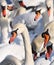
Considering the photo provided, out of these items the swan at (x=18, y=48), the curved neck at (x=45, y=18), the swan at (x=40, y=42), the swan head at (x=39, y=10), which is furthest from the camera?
the curved neck at (x=45, y=18)

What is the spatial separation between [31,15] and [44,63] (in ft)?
10.3

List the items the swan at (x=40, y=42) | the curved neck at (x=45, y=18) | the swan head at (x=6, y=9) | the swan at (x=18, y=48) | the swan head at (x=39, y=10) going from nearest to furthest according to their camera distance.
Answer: the swan at (x=18, y=48) < the swan at (x=40, y=42) < the swan head at (x=39, y=10) < the swan head at (x=6, y=9) < the curved neck at (x=45, y=18)

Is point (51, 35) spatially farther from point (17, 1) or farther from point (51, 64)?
point (17, 1)

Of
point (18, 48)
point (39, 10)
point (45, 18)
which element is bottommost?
point (18, 48)

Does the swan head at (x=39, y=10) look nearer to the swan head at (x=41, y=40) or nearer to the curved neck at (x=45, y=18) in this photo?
the curved neck at (x=45, y=18)

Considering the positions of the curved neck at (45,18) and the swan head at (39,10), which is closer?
the swan head at (39,10)

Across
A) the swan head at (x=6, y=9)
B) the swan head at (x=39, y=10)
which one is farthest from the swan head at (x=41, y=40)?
the swan head at (x=6, y=9)

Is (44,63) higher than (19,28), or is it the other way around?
(19,28)

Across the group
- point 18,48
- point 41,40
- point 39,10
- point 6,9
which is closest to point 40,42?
point 41,40

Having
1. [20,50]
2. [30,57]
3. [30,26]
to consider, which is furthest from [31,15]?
[30,57]

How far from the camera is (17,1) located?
44.8 feet

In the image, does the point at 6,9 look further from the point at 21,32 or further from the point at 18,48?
the point at 21,32

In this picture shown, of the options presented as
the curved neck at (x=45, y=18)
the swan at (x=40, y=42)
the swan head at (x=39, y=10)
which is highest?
the swan head at (x=39, y=10)

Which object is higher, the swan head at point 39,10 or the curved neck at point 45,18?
the swan head at point 39,10
